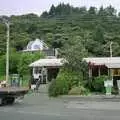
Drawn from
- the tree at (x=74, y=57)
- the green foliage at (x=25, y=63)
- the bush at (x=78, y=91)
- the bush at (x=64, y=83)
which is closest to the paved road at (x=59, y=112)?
the bush at (x=78, y=91)

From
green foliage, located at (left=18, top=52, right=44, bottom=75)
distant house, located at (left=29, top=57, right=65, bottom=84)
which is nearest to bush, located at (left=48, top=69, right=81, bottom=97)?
distant house, located at (left=29, top=57, right=65, bottom=84)

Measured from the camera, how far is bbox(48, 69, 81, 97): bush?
1286 inches

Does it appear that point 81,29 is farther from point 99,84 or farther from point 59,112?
point 59,112

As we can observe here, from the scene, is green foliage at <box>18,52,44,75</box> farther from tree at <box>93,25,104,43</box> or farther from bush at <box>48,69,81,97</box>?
bush at <box>48,69,81,97</box>

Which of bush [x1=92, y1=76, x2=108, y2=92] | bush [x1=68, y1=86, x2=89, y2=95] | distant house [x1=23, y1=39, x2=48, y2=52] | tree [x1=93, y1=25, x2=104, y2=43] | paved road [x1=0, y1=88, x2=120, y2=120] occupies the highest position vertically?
tree [x1=93, y1=25, x2=104, y2=43]

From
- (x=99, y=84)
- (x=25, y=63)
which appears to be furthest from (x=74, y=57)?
(x=25, y=63)

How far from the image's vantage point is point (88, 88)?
35188 millimetres

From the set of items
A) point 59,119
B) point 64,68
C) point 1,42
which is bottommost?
point 59,119

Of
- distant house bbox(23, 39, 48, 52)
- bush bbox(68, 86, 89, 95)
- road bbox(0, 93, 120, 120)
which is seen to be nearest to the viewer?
road bbox(0, 93, 120, 120)

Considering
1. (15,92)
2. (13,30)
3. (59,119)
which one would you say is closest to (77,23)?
(13,30)

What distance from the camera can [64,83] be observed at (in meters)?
33.0

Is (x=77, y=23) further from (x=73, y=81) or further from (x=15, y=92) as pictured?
(x=15, y=92)

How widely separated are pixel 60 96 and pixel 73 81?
2.54 metres

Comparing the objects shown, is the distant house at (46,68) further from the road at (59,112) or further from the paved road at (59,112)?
the paved road at (59,112)
